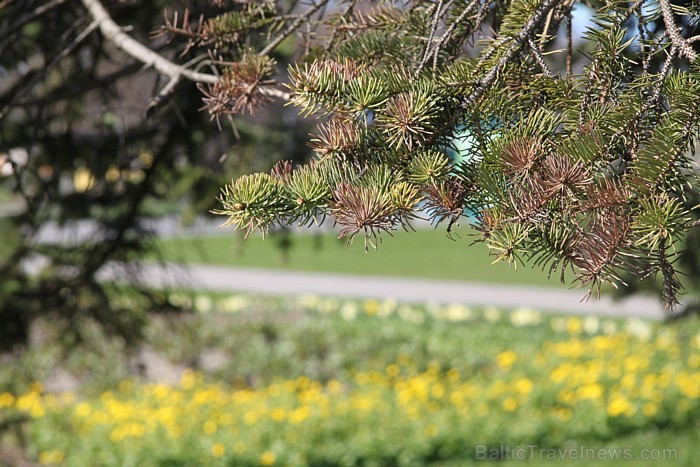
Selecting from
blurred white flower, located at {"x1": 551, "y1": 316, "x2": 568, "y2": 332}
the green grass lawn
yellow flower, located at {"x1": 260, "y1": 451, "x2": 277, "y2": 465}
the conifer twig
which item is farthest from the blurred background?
the green grass lawn

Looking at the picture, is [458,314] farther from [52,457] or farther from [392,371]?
[52,457]

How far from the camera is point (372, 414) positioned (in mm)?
4977

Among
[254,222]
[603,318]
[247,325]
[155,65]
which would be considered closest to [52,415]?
[247,325]

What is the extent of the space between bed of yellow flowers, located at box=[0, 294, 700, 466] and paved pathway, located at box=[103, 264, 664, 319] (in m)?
3.08

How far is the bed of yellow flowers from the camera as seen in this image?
4.56 meters

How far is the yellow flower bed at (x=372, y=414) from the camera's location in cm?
456

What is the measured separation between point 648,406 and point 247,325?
13.4 feet

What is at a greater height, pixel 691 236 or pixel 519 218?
pixel 691 236

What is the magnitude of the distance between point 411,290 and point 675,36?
1037 cm

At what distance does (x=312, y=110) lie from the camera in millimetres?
1104

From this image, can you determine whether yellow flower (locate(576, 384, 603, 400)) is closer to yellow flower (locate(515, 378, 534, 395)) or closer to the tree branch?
yellow flower (locate(515, 378, 534, 395))

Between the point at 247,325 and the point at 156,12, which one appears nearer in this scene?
the point at 156,12

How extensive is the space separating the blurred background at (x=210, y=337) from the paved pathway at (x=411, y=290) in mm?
152

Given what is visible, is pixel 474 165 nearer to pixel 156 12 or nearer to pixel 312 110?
pixel 312 110
